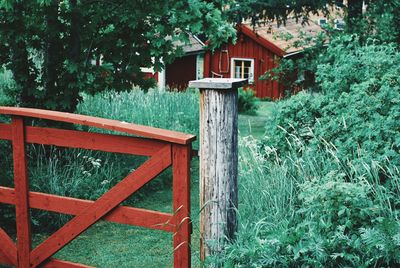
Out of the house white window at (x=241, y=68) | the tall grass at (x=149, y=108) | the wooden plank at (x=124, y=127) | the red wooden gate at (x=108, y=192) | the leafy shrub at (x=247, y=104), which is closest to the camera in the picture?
the wooden plank at (x=124, y=127)

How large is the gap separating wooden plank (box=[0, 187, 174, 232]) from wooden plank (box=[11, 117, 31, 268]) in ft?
0.22

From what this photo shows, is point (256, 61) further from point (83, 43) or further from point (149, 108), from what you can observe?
point (83, 43)

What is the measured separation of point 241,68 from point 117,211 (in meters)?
29.2

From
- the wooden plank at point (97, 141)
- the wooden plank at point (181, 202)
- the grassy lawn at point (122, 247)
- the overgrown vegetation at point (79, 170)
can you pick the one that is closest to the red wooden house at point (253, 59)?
the overgrown vegetation at point (79, 170)

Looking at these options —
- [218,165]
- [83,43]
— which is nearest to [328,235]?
[218,165]

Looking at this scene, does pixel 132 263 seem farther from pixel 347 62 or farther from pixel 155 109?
pixel 155 109

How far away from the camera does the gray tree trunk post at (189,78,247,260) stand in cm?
432

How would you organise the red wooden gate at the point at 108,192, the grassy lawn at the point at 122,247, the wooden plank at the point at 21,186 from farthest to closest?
the grassy lawn at the point at 122,247, the wooden plank at the point at 21,186, the red wooden gate at the point at 108,192

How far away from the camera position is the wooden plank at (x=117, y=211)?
426 centimetres

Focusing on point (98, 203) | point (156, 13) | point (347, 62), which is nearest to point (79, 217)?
point (98, 203)

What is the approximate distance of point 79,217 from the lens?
4559 mm

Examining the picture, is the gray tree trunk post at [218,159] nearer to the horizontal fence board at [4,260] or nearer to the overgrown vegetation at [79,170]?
the horizontal fence board at [4,260]

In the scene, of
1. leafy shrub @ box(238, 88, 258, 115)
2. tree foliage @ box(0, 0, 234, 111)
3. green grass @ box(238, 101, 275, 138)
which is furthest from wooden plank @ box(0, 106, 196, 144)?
leafy shrub @ box(238, 88, 258, 115)

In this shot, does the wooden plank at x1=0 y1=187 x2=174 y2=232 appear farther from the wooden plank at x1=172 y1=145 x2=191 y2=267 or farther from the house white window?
the house white window
